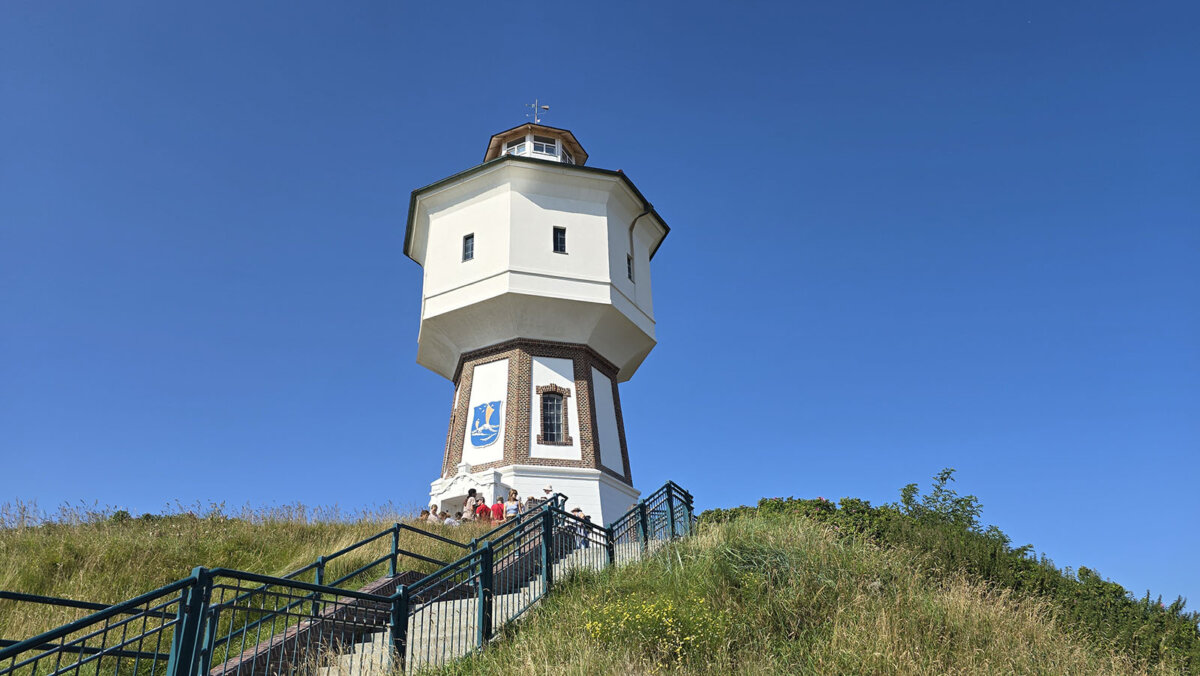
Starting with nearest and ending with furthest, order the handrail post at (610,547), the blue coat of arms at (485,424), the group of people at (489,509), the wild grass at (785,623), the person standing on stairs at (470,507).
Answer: the wild grass at (785,623)
the handrail post at (610,547)
the group of people at (489,509)
the person standing on stairs at (470,507)
the blue coat of arms at (485,424)

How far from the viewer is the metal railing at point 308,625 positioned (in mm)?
6430

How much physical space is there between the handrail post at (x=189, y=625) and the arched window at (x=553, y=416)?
53.0ft

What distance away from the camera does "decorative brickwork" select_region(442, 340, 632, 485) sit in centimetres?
2238

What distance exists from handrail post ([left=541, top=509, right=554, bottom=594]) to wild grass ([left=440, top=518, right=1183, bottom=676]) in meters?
0.23

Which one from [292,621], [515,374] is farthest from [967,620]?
[515,374]

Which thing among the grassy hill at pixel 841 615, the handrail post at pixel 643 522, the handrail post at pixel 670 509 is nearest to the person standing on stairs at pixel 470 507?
the handrail post at pixel 670 509

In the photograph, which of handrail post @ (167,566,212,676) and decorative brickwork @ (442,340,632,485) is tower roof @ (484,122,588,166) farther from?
handrail post @ (167,566,212,676)

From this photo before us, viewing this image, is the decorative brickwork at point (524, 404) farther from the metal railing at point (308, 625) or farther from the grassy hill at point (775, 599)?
the metal railing at point (308, 625)

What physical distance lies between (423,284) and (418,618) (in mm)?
17151

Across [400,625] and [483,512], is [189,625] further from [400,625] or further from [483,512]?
[483,512]

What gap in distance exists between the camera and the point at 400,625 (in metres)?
8.52

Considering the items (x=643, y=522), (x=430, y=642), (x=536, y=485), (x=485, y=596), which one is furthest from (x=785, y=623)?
(x=536, y=485)

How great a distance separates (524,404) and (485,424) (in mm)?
1280

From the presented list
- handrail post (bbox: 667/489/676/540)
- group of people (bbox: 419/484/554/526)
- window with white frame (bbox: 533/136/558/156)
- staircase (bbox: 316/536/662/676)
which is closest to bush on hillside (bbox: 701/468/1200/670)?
handrail post (bbox: 667/489/676/540)
